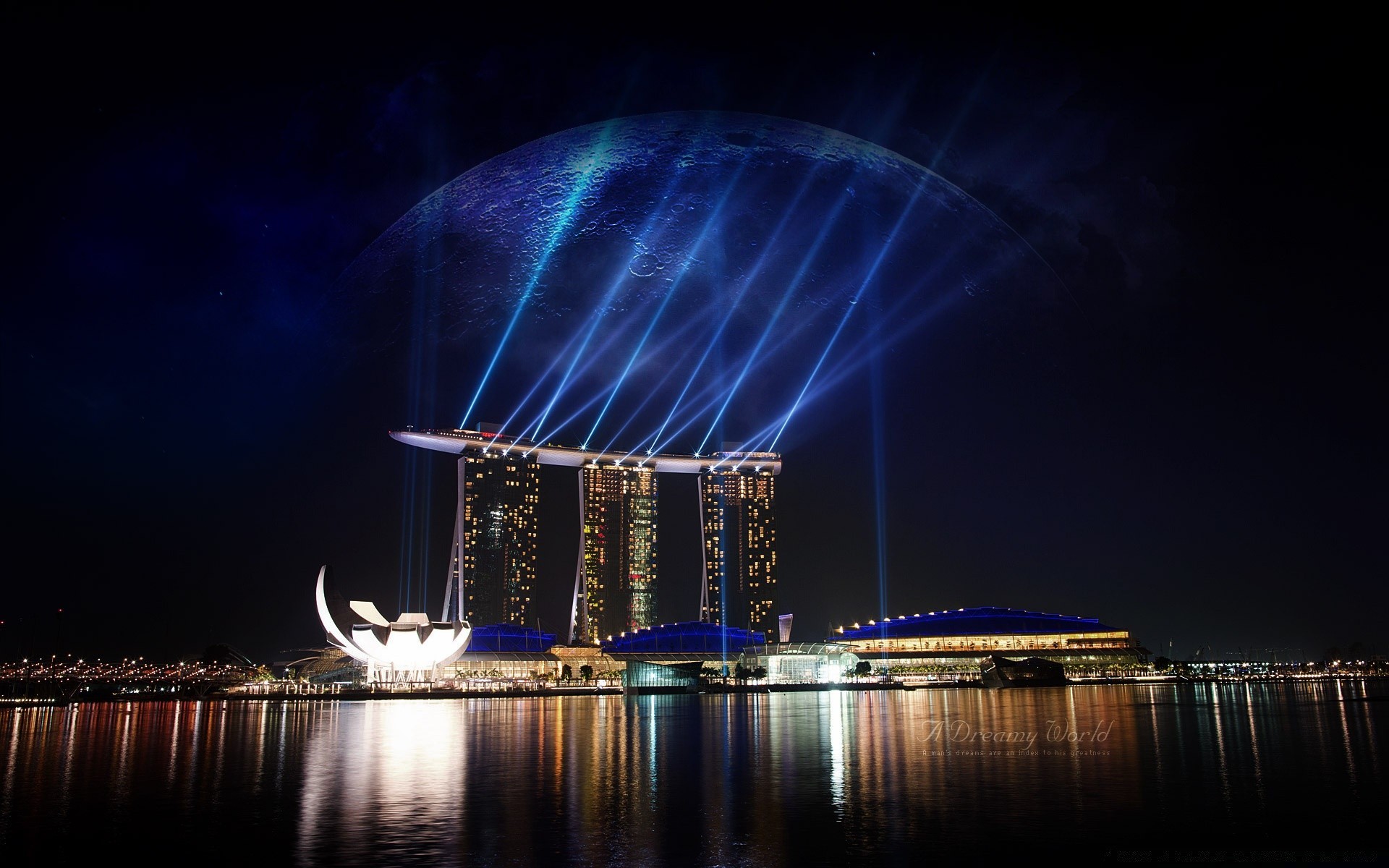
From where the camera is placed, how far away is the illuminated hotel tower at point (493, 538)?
9938 centimetres

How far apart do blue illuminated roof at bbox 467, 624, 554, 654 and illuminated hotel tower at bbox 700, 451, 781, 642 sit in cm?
2430

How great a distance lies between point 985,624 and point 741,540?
29.6 m

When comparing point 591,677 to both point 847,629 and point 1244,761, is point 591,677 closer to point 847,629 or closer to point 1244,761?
point 847,629

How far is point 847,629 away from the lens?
120 metres

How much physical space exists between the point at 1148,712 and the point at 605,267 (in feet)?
78.4

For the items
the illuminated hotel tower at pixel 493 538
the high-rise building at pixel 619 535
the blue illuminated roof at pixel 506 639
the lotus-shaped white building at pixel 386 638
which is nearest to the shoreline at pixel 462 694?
the lotus-shaped white building at pixel 386 638

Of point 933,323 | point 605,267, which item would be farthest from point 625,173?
point 933,323

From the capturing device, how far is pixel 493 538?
102500 millimetres

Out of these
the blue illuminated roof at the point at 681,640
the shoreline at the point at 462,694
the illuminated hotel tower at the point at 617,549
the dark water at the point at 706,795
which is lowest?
the shoreline at the point at 462,694

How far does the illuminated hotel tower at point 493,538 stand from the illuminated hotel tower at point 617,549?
7.34 m

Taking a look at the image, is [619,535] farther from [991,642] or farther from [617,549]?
[991,642]

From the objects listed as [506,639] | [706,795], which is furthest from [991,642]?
[706,795]

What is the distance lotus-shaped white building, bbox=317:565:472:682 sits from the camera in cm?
6781

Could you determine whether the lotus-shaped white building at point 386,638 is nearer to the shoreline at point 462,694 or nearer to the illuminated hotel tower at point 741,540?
the shoreline at point 462,694
